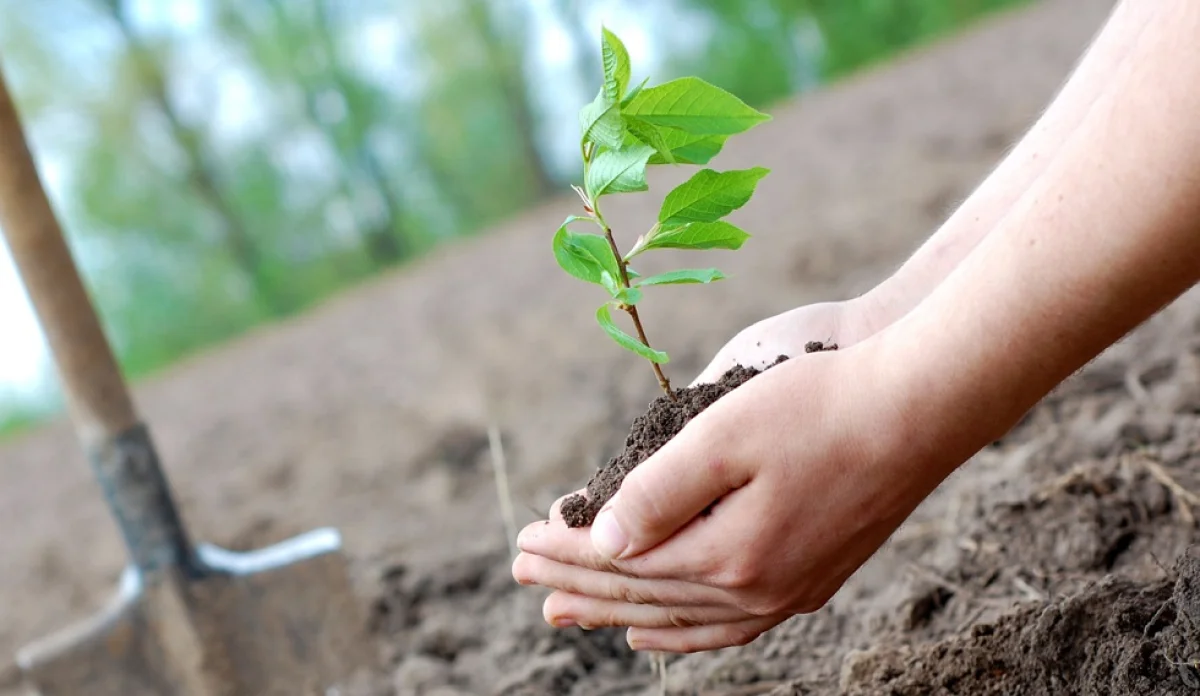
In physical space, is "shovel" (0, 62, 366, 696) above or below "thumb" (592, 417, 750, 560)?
below

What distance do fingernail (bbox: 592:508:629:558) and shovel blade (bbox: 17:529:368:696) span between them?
103 cm

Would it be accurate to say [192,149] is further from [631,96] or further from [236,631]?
[631,96]

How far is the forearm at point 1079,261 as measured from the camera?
65cm

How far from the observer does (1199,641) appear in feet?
2.57

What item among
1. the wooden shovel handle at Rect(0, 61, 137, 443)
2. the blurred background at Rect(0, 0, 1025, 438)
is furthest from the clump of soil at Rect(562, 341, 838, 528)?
the blurred background at Rect(0, 0, 1025, 438)

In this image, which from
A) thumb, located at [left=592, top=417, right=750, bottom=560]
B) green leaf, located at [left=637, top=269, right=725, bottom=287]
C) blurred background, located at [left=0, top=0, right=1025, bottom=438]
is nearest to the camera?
thumb, located at [left=592, top=417, right=750, bottom=560]

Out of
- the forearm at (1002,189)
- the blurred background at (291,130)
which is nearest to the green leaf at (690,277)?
the forearm at (1002,189)

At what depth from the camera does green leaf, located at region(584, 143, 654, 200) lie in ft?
2.78

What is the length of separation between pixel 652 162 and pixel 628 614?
1.26 ft

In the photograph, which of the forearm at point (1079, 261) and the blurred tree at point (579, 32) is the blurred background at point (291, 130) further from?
the forearm at point (1079, 261)

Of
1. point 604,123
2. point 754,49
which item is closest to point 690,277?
point 604,123

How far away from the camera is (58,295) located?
1.65 m

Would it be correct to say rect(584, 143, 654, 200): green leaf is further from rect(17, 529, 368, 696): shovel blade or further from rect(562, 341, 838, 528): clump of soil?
rect(17, 529, 368, 696): shovel blade

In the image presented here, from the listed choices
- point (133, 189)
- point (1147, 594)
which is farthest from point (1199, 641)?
point (133, 189)
